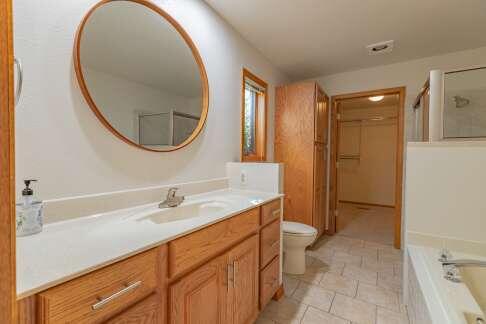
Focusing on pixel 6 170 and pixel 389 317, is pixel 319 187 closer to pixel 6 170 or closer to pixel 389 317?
pixel 389 317

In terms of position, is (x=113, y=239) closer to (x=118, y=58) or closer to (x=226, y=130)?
(x=118, y=58)

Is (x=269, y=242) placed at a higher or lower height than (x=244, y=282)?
higher

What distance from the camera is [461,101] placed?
1863mm

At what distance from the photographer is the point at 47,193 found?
0.93 meters

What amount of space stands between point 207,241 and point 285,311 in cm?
107

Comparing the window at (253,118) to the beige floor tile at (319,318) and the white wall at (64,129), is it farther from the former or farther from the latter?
the beige floor tile at (319,318)

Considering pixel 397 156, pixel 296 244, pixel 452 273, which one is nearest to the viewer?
pixel 452 273

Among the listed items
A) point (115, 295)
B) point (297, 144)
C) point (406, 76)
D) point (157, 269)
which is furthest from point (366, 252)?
point (115, 295)

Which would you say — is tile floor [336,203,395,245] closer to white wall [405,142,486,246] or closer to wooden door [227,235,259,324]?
white wall [405,142,486,246]

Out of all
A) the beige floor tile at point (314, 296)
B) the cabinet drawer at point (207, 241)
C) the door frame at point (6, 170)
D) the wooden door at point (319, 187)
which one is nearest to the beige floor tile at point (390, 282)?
the beige floor tile at point (314, 296)

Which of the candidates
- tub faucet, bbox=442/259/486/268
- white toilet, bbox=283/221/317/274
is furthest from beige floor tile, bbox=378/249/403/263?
tub faucet, bbox=442/259/486/268

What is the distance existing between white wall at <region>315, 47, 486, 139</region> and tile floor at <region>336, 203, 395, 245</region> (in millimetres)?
1438

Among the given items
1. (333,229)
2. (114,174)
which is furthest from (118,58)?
(333,229)

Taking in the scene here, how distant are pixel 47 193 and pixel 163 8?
1231 mm
